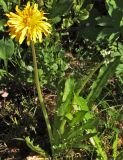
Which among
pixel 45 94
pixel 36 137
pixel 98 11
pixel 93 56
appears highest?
pixel 98 11

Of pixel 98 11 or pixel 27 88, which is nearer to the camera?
pixel 27 88

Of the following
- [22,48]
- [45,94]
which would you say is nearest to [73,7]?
[22,48]

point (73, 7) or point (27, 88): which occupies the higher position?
point (73, 7)

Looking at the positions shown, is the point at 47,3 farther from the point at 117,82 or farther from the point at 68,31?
the point at 117,82

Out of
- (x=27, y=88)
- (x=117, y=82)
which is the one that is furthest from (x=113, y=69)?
(x=27, y=88)

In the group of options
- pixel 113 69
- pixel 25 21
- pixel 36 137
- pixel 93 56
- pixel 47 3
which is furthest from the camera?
pixel 93 56

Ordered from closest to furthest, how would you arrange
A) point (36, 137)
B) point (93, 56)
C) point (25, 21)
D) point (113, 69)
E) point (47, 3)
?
point (25, 21) → point (113, 69) → point (36, 137) → point (47, 3) → point (93, 56)

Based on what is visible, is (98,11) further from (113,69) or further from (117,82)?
(113,69)

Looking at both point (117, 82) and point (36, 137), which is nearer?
point (36, 137)

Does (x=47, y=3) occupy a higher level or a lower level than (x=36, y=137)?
higher

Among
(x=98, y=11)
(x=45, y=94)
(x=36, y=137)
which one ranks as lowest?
(x=36, y=137)
